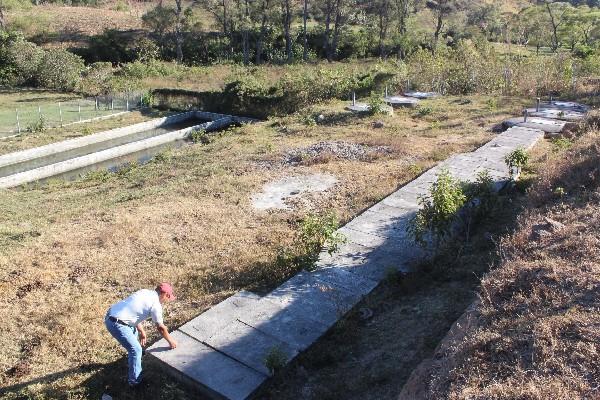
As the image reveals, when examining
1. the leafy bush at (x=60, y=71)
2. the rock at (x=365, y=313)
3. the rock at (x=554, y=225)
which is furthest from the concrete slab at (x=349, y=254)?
the leafy bush at (x=60, y=71)

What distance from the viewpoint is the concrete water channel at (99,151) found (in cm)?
1642

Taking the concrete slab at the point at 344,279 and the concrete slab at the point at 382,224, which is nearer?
the concrete slab at the point at 344,279

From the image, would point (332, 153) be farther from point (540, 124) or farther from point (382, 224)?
point (540, 124)

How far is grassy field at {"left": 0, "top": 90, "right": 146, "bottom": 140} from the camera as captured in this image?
2050cm

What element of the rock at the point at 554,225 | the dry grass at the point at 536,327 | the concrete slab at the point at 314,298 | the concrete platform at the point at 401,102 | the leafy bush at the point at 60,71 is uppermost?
the leafy bush at the point at 60,71

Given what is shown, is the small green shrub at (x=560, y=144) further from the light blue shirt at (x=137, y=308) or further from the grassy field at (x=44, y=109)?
the grassy field at (x=44, y=109)

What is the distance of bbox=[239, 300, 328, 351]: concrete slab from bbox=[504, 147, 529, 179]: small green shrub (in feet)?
19.3

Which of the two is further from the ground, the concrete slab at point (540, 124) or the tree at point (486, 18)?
the tree at point (486, 18)

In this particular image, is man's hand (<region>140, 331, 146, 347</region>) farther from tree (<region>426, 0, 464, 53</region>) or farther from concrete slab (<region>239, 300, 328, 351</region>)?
tree (<region>426, 0, 464, 53</region>)

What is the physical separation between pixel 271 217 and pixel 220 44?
3161cm

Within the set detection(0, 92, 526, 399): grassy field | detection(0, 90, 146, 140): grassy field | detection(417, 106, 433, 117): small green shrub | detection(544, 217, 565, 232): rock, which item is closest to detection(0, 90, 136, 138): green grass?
detection(0, 90, 146, 140): grassy field

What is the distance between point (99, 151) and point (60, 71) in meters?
12.1

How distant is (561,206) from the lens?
21.6 ft

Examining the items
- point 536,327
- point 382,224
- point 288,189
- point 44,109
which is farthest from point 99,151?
point 536,327
